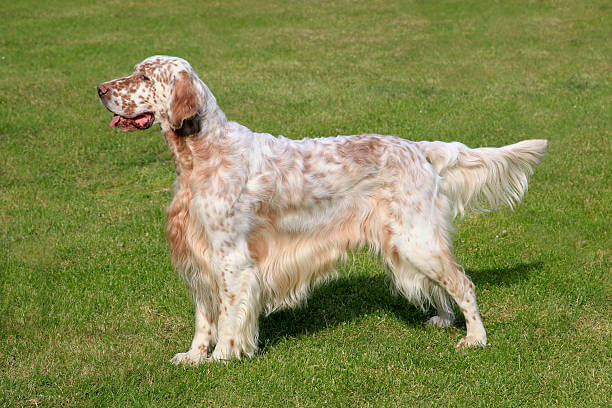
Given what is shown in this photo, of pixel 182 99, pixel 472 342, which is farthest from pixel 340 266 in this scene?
pixel 182 99

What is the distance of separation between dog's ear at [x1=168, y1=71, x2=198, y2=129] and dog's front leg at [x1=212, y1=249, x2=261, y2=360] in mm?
938

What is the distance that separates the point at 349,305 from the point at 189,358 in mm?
1538

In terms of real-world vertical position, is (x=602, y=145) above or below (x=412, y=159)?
below

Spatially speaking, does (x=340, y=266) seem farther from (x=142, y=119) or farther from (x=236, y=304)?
(x=142, y=119)

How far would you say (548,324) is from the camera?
539 centimetres

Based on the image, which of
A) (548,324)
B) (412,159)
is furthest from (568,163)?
(412,159)

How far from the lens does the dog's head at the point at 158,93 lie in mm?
4582

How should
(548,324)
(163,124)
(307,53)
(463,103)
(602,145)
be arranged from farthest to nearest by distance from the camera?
(307,53), (463,103), (602,145), (548,324), (163,124)

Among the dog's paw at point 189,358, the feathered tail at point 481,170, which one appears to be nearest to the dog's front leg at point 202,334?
the dog's paw at point 189,358

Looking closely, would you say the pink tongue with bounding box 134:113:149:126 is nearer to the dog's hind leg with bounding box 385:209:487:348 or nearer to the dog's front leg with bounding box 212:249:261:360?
the dog's front leg with bounding box 212:249:261:360

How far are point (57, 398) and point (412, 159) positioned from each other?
9.45 ft

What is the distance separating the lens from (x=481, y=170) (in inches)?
209

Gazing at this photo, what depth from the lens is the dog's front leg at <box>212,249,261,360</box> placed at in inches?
188

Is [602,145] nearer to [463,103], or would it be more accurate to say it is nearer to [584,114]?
[584,114]
